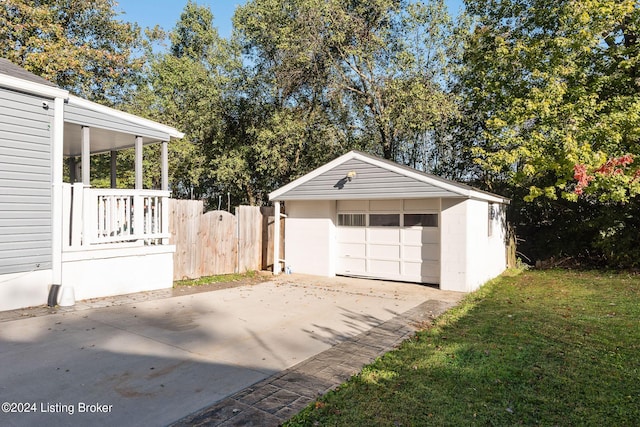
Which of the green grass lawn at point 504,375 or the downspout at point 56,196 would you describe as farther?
the downspout at point 56,196

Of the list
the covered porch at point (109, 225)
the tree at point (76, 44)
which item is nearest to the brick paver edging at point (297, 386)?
the covered porch at point (109, 225)

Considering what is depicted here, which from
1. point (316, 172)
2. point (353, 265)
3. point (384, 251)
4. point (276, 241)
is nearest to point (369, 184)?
point (316, 172)

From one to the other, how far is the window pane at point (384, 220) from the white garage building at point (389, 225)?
25 millimetres

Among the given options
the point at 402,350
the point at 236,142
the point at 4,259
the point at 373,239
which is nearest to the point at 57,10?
the point at 236,142

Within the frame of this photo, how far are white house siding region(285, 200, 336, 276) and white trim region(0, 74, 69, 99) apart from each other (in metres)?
5.96

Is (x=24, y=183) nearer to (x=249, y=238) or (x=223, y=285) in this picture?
(x=223, y=285)

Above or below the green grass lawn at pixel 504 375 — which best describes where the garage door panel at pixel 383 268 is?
above

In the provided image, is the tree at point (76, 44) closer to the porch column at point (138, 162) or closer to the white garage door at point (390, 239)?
the porch column at point (138, 162)

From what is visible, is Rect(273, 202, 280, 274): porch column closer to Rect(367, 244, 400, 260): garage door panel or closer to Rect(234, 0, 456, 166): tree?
Rect(367, 244, 400, 260): garage door panel

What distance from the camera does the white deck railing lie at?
6777 mm

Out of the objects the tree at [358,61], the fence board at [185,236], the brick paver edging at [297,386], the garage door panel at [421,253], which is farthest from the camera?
the tree at [358,61]

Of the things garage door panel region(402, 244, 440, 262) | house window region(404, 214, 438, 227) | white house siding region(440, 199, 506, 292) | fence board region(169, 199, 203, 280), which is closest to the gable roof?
white house siding region(440, 199, 506, 292)

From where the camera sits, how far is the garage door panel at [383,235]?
9.77 m

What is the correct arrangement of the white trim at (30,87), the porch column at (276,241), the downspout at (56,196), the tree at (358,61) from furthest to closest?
the tree at (358,61)
the porch column at (276,241)
the downspout at (56,196)
the white trim at (30,87)
